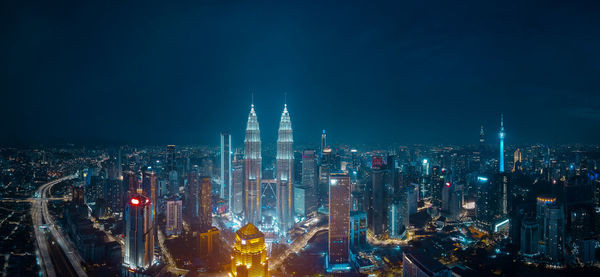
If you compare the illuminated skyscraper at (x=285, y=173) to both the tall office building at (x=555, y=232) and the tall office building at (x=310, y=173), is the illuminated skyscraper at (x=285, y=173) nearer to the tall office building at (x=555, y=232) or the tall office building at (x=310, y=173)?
the tall office building at (x=310, y=173)

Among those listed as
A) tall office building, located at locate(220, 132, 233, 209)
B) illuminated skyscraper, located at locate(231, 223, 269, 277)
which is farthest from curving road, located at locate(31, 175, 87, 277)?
tall office building, located at locate(220, 132, 233, 209)

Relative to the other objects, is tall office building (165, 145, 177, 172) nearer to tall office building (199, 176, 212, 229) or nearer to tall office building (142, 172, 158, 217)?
tall office building (142, 172, 158, 217)

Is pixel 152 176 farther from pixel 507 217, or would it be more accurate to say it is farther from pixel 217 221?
pixel 507 217

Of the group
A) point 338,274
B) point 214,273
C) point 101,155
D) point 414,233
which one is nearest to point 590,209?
point 414,233

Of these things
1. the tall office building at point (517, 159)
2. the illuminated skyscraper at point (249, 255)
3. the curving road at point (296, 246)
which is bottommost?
the curving road at point (296, 246)

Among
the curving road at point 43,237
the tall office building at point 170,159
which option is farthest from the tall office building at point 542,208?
the tall office building at point 170,159

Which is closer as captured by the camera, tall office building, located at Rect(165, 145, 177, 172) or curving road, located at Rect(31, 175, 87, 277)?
curving road, located at Rect(31, 175, 87, 277)
